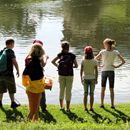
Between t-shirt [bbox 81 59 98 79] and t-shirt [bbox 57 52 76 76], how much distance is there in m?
0.40

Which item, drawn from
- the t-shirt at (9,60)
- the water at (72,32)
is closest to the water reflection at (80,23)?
the water at (72,32)

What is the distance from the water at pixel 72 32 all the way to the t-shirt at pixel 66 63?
293 centimetres

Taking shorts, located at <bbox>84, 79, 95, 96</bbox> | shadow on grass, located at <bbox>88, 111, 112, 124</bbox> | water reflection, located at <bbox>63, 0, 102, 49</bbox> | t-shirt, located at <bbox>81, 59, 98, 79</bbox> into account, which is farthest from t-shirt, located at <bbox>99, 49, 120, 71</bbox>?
water reflection, located at <bbox>63, 0, 102, 49</bbox>

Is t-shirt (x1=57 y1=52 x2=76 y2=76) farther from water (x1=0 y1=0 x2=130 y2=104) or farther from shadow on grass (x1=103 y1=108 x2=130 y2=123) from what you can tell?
water (x1=0 y1=0 x2=130 y2=104)

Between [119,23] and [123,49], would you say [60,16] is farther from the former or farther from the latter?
[123,49]

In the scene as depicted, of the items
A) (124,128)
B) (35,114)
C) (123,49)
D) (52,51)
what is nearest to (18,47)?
(52,51)

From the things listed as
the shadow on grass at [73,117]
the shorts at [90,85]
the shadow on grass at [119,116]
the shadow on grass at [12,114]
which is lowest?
the shadow on grass at [119,116]

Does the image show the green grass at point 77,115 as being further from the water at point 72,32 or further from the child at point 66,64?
the water at point 72,32

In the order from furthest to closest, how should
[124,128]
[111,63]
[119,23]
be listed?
[119,23] → [111,63] → [124,128]

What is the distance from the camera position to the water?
17406 millimetres

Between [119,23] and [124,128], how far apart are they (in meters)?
34.1

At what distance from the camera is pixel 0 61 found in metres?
12.5

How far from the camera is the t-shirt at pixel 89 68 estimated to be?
12812 millimetres

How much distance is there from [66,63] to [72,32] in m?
24.6
